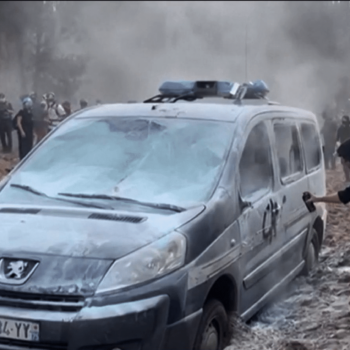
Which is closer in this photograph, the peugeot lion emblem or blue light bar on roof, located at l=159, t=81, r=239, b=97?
the peugeot lion emblem

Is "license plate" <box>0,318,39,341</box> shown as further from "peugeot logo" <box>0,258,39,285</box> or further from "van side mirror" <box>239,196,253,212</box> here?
"van side mirror" <box>239,196,253,212</box>

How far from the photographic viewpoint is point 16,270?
321 centimetres

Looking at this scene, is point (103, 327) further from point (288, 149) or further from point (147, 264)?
point (288, 149)

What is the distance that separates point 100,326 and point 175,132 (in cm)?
164

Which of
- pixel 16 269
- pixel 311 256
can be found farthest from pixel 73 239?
pixel 311 256

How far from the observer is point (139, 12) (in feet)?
115

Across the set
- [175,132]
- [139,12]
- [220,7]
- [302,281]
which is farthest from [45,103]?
[139,12]

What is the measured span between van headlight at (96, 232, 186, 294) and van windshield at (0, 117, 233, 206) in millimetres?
432

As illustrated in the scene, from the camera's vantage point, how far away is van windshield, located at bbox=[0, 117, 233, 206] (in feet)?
13.0

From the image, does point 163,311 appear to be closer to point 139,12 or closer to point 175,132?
point 175,132

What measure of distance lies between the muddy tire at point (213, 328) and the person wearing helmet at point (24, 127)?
8674 millimetres

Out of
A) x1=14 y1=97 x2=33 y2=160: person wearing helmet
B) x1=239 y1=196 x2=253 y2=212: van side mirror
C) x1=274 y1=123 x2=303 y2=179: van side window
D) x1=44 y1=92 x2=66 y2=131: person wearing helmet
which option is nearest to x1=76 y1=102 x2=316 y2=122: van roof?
x1=274 y1=123 x2=303 y2=179: van side window

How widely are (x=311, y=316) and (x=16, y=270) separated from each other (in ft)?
8.41

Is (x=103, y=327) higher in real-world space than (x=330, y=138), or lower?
higher
